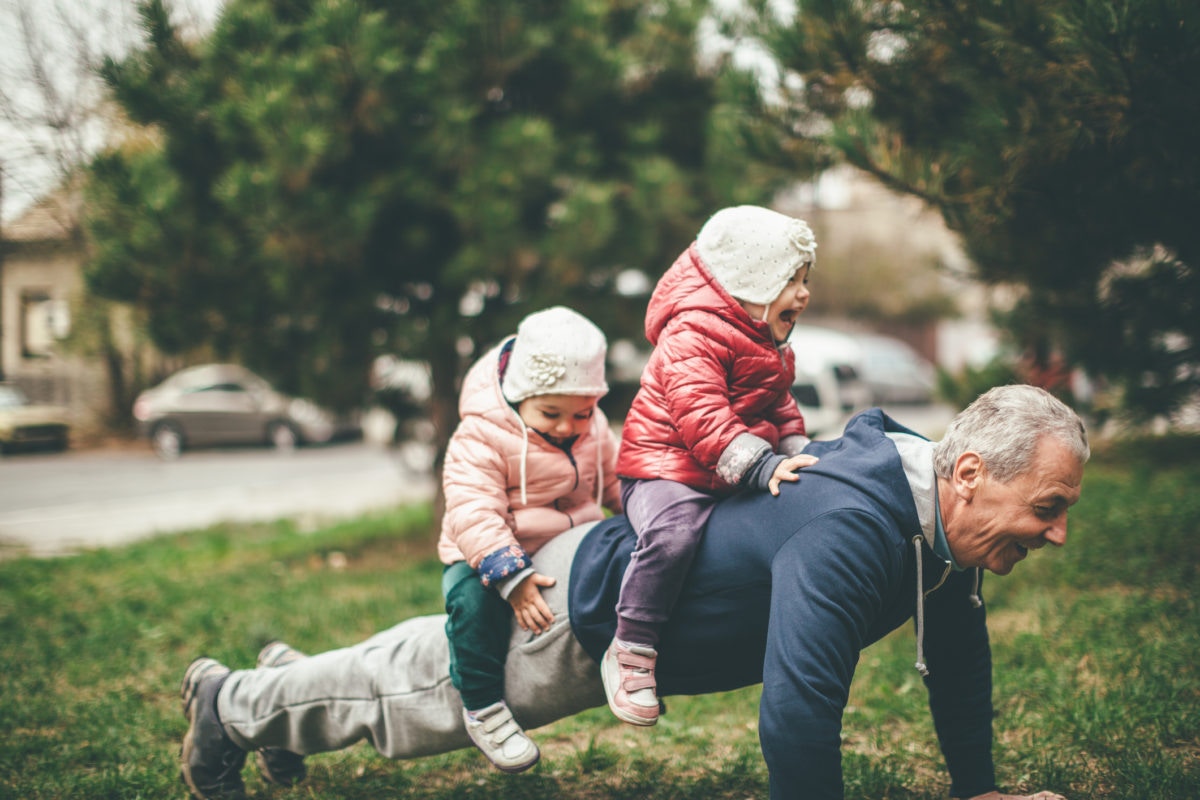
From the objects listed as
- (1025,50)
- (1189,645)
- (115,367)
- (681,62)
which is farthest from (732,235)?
(115,367)

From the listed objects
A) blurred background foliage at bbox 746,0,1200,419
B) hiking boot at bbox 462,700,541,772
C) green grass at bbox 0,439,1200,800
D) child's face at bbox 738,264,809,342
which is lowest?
green grass at bbox 0,439,1200,800

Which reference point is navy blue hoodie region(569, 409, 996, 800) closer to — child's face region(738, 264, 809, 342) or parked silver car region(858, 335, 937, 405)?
child's face region(738, 264, 809, 342)

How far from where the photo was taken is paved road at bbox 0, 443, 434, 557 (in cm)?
973

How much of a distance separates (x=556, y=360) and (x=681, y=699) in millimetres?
2010

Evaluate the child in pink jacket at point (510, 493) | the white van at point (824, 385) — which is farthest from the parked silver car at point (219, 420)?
the child in pink jacket at point (510, 493)

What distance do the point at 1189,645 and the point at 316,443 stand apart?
59.4 ft

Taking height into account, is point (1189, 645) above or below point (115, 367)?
below

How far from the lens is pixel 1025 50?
3.05 m

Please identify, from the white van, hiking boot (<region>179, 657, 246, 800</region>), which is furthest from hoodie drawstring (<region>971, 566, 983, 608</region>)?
the white van

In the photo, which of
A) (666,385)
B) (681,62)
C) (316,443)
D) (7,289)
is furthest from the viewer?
(316,443)

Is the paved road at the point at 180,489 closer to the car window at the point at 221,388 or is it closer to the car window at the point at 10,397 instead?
the car window at the point at 10,397

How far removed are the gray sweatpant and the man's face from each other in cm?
97

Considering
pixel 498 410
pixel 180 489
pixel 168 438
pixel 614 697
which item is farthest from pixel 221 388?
pixel 614 697

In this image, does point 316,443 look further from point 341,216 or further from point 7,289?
point 341,216
